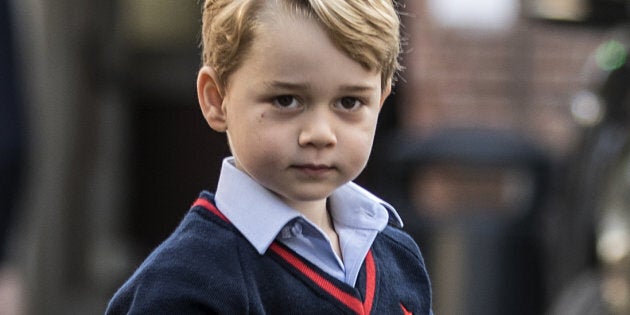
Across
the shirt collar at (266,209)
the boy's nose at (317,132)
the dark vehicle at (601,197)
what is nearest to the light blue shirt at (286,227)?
the shirt collar at (266,209)

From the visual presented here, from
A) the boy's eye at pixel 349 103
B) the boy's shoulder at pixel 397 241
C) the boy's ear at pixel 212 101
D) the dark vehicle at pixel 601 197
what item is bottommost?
the dark vehicle at pixel 601 197

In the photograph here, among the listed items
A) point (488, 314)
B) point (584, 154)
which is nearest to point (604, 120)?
point (584, 154)

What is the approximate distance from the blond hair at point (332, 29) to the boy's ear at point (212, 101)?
21mm

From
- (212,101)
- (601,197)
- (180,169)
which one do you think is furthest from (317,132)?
(180,169)

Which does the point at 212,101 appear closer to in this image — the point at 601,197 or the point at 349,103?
the point at 349,103

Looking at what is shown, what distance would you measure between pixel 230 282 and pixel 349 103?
0.24 meters

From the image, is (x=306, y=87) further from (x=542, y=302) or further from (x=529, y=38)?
(x=529, y=38)

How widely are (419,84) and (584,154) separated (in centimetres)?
365

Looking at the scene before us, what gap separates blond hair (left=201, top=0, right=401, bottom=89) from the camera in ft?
6.08

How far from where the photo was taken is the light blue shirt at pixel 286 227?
74.9 inches

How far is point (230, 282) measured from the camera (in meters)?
1.85

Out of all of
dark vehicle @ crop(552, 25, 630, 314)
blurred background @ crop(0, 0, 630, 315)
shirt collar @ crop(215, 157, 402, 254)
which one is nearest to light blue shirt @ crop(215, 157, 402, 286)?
shirt collar @ crop(215, 157, 402, 254)

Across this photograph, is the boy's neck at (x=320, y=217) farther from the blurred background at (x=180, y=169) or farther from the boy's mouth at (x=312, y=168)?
the blurred background at (x=180, y=169)

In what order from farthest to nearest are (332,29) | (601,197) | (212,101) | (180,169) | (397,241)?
(180,169) → (601,197) → (397,241) → (212,101) → (332,29)
